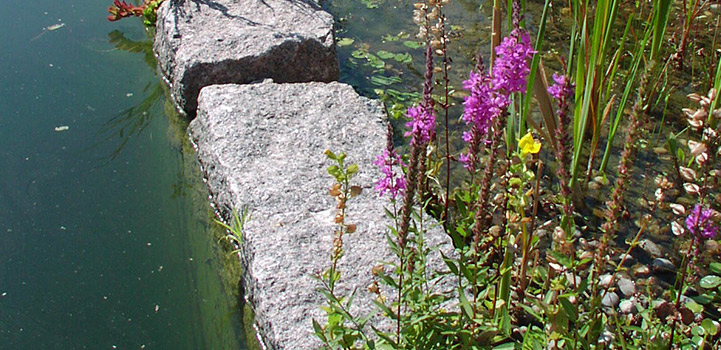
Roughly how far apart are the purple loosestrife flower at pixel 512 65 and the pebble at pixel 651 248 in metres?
1.22

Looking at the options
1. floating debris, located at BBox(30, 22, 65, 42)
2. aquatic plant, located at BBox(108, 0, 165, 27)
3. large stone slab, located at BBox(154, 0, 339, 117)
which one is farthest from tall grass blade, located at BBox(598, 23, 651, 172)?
floating debris, located at BBox(30, 22, 65, 42)

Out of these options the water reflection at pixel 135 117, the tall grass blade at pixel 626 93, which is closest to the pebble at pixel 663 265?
the tall grass blade at pixel 626 93

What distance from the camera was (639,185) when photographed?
2.75 meters

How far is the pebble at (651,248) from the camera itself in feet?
8.00

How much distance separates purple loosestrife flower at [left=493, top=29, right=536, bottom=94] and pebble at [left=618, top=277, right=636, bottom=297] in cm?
111

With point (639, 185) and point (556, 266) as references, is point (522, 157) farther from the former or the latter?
point (639, 185)

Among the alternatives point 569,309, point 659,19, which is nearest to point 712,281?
point 569,309

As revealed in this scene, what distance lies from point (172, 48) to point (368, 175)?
1.44 meters

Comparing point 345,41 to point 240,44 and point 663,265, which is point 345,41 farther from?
point 663,265

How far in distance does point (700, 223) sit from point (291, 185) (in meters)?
1.37

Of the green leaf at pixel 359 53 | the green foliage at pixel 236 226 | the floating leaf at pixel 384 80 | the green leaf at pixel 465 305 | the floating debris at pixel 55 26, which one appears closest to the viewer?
the green leaf at pixel 465 305

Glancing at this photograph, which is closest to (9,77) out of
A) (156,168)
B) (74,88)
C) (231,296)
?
(74,88)

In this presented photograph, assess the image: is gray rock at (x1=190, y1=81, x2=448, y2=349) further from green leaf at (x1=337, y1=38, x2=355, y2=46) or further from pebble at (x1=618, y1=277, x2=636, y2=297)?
Answer: green leaf at (x1=337, y1=38, x2=355, y2=46)

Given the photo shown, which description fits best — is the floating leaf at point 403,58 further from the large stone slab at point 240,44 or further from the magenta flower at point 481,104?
the magenta flower at point 481,104
